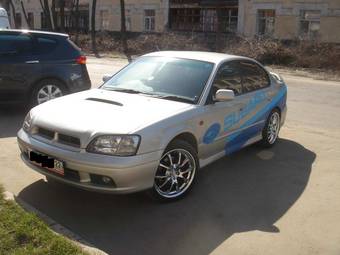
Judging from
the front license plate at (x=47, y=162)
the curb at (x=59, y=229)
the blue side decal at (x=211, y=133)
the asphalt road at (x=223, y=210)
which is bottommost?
the asphalt road at (x=223, y=210)

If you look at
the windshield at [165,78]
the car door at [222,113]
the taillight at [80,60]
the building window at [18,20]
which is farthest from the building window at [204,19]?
the building window at [18,20]

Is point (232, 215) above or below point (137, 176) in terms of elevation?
below

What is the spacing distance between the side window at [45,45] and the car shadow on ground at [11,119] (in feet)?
3.79

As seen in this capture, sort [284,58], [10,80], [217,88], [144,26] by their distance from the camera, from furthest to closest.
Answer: [144,26]
[284,58]
[10,80]
[217,88]

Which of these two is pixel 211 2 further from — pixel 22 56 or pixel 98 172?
pixel 98 172

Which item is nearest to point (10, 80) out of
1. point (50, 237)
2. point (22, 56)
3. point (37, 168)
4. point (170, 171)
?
point (22, 56)

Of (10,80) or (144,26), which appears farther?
(144,26)

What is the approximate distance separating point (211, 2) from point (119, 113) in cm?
3669

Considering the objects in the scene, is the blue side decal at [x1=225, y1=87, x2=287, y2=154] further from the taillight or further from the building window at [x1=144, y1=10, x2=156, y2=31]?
the building window at [x1=144, y1=10, x2=156, y2=31]

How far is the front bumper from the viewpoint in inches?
167

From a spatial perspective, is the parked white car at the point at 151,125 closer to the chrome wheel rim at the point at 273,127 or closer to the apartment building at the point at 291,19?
the chrome wheel rim at the point at 273,127

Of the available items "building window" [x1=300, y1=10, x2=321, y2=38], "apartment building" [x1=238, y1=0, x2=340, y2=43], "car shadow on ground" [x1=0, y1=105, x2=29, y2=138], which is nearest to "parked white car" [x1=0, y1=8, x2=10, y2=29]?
"car shadow on ground" [x1=0, y1=105, x2=29, y2=138]

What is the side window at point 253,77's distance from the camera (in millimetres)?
6328

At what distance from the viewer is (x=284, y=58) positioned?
26469 mm
